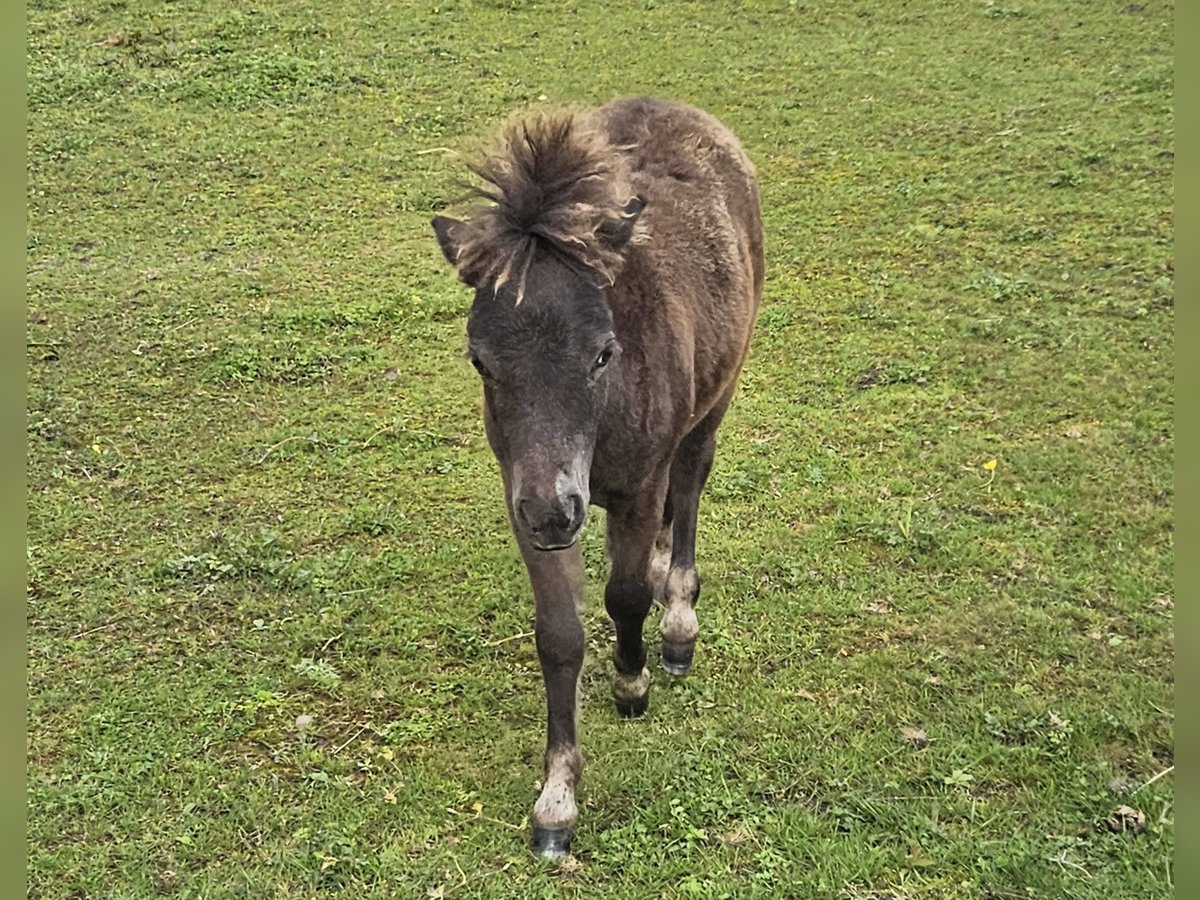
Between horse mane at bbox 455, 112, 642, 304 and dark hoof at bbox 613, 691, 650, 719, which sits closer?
horse mane at bbox 455, 112, 642, 304

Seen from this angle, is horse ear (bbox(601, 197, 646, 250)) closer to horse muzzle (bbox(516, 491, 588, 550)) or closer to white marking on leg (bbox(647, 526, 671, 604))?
horse muzzle (bbox(516, 491, 588, 550))

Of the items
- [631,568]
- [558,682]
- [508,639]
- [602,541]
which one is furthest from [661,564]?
[558,682]

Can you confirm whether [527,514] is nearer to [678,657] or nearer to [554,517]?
[554,517]

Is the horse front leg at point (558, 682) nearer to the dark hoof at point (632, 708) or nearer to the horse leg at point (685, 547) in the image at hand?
the dark hoof at point (632, 708)

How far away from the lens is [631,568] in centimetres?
397

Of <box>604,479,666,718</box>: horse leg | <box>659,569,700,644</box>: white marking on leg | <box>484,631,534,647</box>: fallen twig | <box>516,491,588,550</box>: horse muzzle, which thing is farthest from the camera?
<box>484,631,534,647</box>: fallen twig

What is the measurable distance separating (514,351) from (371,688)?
2.03m

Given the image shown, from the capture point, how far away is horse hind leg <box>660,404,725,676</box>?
14.8 feet

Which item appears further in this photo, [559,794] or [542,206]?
[559,794]

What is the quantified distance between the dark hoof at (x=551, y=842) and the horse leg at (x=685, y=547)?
108 centimetres

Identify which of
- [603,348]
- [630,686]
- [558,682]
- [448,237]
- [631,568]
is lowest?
[630,686]

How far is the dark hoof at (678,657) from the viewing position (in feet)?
14.8

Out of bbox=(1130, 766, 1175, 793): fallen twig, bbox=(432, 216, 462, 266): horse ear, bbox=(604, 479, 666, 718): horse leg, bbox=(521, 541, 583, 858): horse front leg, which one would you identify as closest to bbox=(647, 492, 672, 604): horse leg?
bbox=(604, 479, 666, 718): horse leg

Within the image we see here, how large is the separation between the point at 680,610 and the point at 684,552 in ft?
1.10
